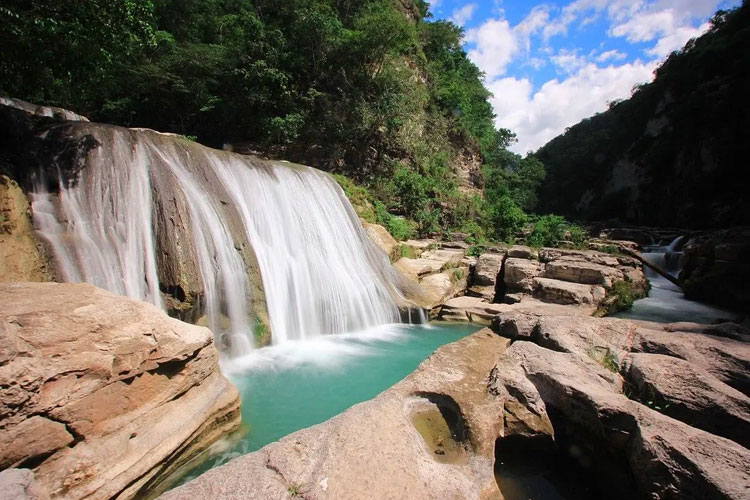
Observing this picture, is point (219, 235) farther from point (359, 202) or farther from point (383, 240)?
point (359, 202)

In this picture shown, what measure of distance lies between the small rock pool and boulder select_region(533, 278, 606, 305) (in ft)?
9.06

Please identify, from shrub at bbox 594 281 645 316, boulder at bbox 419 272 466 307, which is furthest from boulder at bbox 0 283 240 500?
shrub at bbox 594 281 645 316

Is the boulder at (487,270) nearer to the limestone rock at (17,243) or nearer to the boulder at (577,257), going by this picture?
the boulder at (577,257)

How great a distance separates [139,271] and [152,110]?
1795 centimetres

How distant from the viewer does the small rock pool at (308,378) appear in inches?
142

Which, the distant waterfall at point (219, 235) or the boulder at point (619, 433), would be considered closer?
the boulder at point (619, 433)

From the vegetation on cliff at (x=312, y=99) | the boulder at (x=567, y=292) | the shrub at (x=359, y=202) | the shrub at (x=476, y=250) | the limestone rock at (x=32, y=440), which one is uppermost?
the vegetation on cliff at (x=312, y=99)

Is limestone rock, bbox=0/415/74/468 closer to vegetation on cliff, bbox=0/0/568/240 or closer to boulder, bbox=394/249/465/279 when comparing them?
boulder, bbox=394/249/465/279

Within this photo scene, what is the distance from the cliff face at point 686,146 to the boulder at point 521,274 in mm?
16944

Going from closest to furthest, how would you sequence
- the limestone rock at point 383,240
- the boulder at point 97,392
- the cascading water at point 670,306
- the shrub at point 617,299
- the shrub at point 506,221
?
the boulder at point 97,392 → the shrub at point 617,299 → the cascading water at point 670,306 → the limestone rock at point 383,240 → the shrub at point 506,221

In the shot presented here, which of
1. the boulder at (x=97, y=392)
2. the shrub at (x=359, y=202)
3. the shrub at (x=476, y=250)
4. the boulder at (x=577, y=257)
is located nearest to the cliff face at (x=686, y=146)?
the boulder at (x=577, y=257)

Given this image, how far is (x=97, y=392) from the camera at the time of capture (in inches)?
100

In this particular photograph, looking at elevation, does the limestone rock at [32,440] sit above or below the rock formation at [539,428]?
above

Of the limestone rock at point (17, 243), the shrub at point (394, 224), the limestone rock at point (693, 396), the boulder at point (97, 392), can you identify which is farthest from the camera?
the shrub at point (394, 224)
